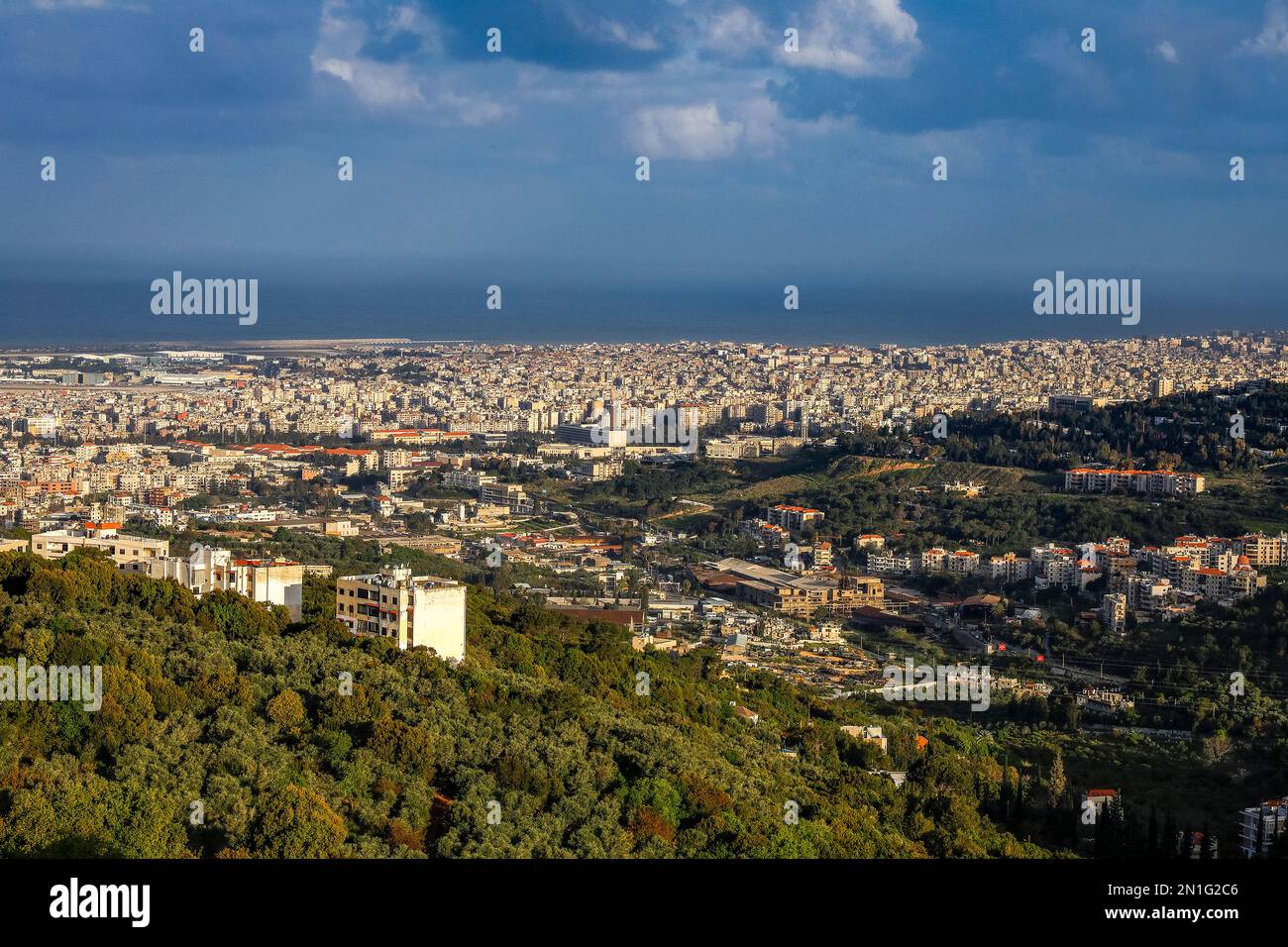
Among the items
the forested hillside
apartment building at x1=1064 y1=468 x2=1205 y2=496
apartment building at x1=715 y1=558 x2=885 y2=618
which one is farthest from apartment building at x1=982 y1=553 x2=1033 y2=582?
the forested hillside

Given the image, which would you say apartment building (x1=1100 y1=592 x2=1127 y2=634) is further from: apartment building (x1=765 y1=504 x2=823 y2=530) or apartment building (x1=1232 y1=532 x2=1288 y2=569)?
apartment building (x1=765 y1=504 x2=823 y2=530)

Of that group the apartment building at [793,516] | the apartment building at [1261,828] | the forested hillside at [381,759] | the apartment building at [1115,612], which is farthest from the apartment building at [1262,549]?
the forested hillside at [381,759]

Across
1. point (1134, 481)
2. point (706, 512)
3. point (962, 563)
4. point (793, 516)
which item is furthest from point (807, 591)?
point (1134, 481)

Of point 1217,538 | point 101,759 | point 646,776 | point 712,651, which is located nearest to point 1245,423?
point 1217,538

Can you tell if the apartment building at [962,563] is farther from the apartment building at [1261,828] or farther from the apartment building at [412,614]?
the apartment building at [412,614]

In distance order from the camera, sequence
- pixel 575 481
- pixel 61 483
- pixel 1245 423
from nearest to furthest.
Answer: pixel 61 483, pixel 1245 423, pixel 575 481
